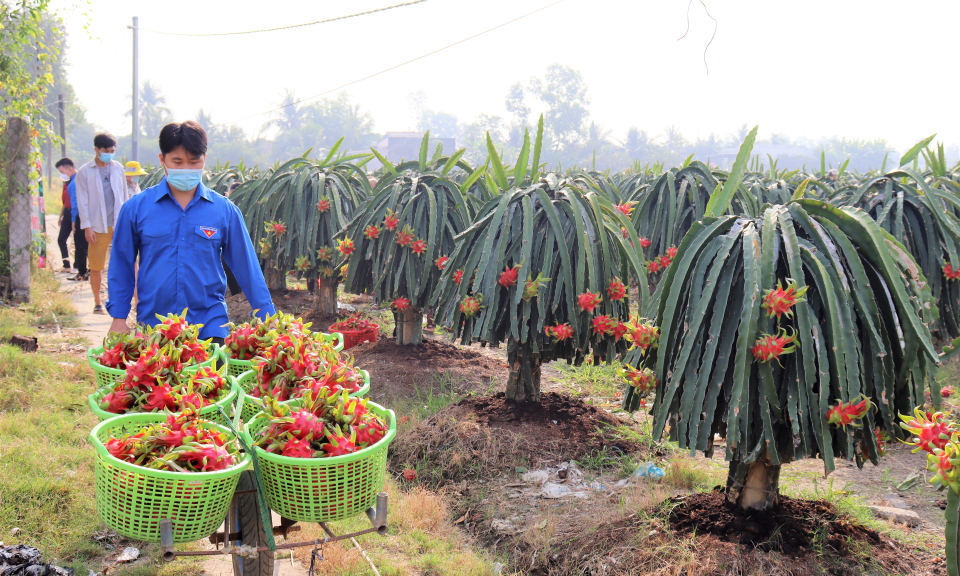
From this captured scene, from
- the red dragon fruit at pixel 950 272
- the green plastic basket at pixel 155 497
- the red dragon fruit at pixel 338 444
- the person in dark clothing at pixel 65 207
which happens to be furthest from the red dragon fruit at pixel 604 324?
the person in dark clothing at pixel 65 207

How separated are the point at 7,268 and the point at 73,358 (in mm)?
2625

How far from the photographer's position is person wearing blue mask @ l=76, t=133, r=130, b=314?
25.5 ft

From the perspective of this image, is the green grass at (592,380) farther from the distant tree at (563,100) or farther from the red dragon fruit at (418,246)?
the distant tree at (563,100)

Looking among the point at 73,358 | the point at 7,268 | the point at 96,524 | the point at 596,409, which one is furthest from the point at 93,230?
the point at 596,409

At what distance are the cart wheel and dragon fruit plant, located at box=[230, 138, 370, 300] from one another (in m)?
5.31

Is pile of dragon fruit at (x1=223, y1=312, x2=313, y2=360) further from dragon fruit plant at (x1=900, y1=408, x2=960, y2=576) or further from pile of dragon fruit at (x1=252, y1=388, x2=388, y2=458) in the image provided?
dragon fruit plant at (x1=900, y1=408, x2=960, y2=576)

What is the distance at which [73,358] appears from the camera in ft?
21.4

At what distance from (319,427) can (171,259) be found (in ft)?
5.86

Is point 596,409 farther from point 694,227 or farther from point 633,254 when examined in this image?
point 694,227

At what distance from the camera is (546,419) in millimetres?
5125

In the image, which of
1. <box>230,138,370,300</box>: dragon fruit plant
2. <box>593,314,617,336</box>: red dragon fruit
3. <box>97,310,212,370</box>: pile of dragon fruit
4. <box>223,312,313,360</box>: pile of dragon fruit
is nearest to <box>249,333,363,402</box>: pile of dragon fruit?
<box>223,312,313,360</box>: pile of dragon fruit

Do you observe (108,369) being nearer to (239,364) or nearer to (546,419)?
(239,364)

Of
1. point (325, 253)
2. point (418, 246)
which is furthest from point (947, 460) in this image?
point (325, 253)

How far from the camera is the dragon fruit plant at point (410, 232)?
6445 mm
